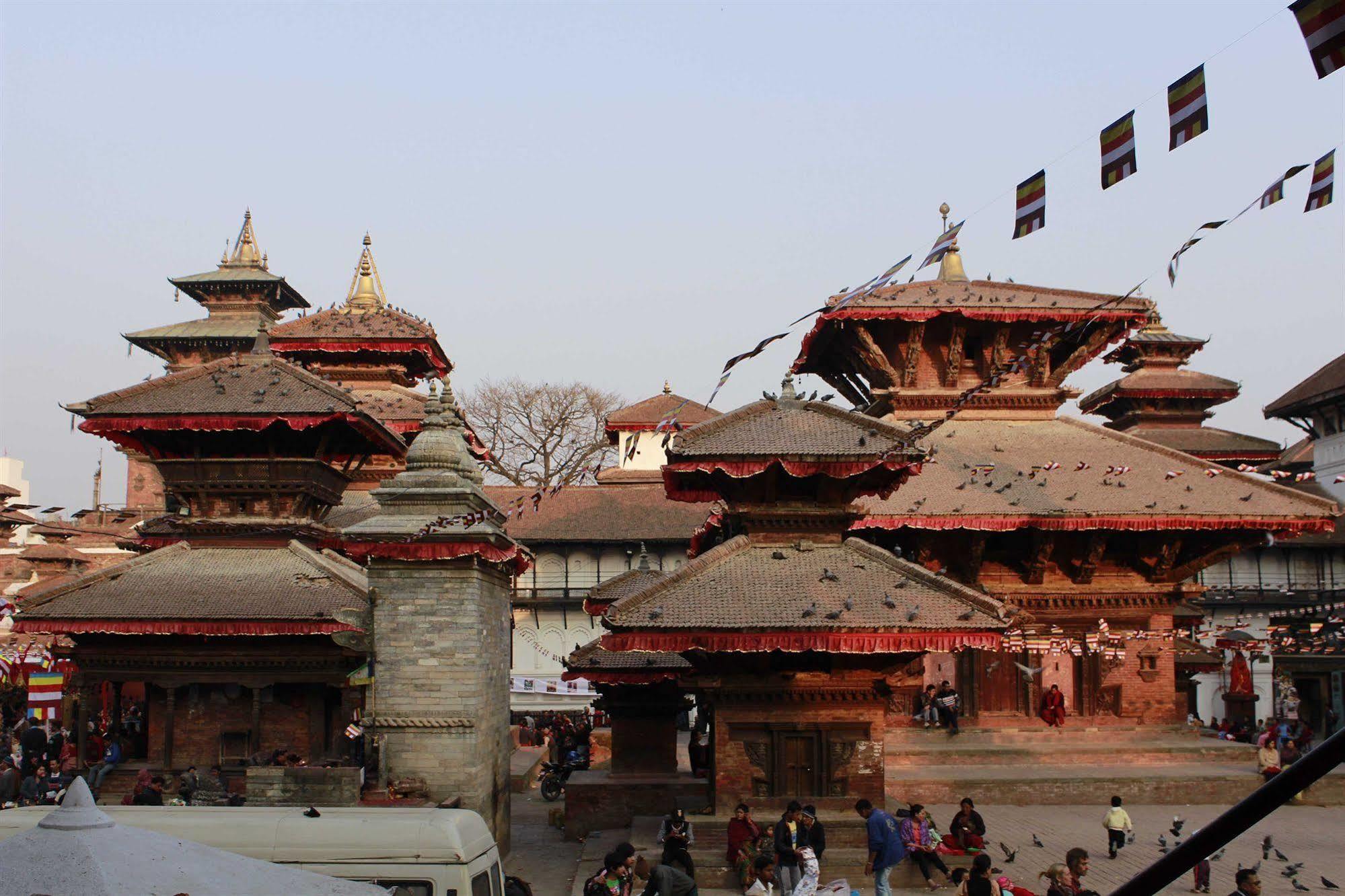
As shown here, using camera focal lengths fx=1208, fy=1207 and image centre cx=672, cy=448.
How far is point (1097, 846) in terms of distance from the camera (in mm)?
17234

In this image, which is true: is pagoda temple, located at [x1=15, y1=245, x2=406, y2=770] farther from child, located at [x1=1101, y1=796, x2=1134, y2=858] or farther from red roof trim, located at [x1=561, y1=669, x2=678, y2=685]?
child, located at [x1=1101, y1=796, x2=1134, y2=858]

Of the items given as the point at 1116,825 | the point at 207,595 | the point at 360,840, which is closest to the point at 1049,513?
the point at 1116,825

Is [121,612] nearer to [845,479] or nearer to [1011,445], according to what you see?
[845,479]

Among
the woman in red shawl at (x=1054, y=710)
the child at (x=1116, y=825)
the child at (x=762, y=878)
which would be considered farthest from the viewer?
the woman in red shawl at (x=1054, y=710)

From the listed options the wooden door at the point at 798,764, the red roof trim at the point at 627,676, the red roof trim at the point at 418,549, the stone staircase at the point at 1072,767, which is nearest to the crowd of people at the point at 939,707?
the stone staircase at the point at 1072,767

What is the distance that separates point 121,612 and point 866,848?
1313cm

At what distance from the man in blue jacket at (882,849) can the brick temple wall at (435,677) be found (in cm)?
598

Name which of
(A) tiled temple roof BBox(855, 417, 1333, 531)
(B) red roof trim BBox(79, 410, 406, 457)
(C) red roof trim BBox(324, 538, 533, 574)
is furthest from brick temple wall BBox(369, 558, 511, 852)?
(A) tiled temple roof BBox(855, 417, 1333, 531)

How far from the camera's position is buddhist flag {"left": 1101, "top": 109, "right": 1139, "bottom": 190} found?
34.3 ft

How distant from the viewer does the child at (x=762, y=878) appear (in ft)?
43.6

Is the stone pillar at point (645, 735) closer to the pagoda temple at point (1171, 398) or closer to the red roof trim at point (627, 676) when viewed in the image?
the red roof trim at point (627, 676)

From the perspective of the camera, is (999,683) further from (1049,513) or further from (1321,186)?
(1321,186)

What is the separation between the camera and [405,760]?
17141 millimetres

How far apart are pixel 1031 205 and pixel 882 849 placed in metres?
7.47
